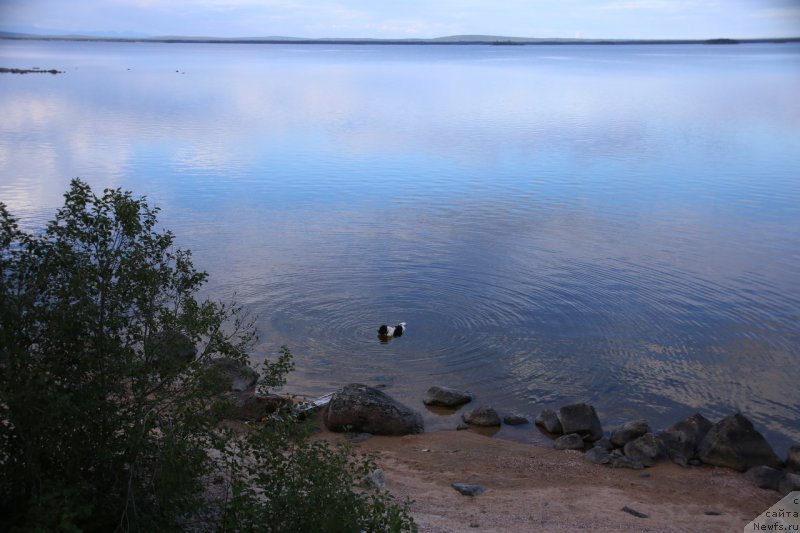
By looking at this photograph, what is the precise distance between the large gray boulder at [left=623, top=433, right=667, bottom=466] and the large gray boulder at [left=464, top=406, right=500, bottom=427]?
2974 millimetres

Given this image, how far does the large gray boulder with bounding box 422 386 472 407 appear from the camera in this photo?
1836cm

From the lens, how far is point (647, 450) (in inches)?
636

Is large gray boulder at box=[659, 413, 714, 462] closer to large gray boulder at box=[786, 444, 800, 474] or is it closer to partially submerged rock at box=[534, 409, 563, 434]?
large gray boulder at box=[786, 444, 800, 474]

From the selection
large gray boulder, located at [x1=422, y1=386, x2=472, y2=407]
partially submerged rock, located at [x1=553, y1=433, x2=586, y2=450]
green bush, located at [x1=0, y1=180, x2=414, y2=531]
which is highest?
green bush, located at [x1=0, y1=180, x2=414, y2=531]

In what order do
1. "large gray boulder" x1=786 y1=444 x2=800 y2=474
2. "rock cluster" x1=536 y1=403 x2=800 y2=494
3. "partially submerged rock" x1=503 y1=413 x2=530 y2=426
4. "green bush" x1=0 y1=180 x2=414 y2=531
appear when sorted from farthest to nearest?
"partially submerged rock" x1=503 y1=413 x2=530 y2=426 < "rock cluster" x1=536 y1=403 x2=800 y2=494 < "large gray boulder" x1=786 y1=444 x2=800 y2=474 < "green bush" x1=0 y1=180 x2=414 y2=531

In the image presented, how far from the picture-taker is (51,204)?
3269 centimetres

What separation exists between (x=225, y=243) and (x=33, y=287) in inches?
789

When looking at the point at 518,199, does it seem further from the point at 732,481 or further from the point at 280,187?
the point at 732,481

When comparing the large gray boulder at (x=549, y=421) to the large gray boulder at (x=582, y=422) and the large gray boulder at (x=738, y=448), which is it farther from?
the large gray boulder at (x=738, y=448)

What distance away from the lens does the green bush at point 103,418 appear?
28.7ft

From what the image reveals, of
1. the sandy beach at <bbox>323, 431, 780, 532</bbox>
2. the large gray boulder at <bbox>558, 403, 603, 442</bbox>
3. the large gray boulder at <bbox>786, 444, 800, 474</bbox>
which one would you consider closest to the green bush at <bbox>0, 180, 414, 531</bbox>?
the sandy beach at <bbox>323, 431, 780, 532</bbox>

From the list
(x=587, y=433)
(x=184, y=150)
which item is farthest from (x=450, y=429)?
(x=184, y=150)

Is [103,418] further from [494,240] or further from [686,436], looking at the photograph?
[494,240]

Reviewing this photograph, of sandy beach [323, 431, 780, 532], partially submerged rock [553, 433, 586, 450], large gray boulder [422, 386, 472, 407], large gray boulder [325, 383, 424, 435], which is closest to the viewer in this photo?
sandy beach [323, 431, 780, 532]
